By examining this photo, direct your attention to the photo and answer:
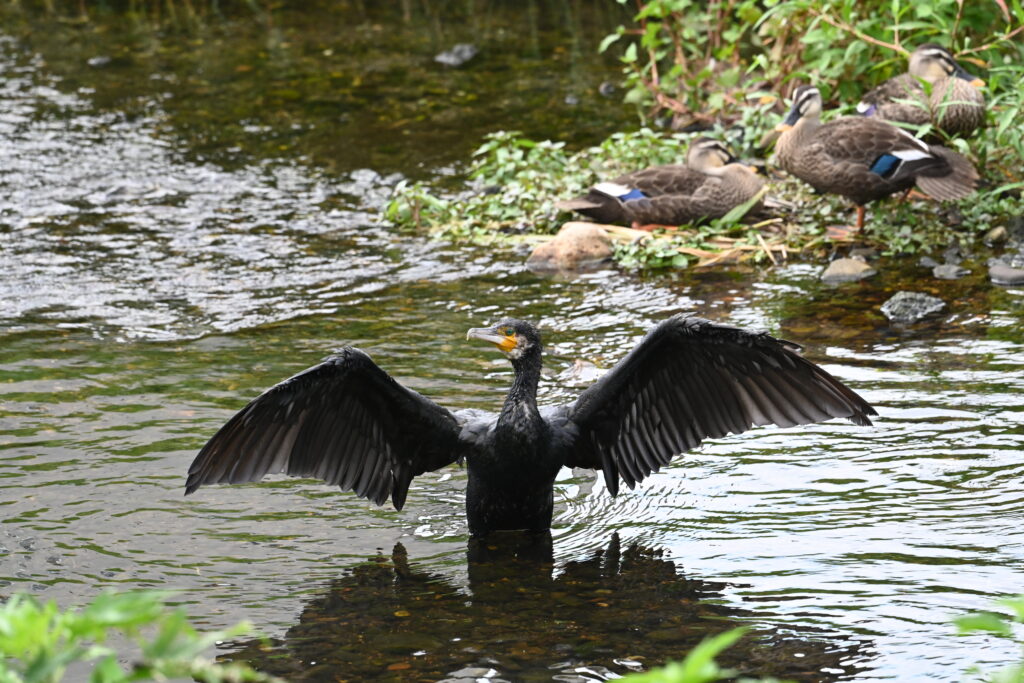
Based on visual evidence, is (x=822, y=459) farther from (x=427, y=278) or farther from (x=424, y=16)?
(x=424, y=16)

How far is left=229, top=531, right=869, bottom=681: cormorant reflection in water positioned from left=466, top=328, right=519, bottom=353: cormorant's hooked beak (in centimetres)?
87

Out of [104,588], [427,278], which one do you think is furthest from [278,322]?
[104,588]

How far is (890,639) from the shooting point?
179 inches

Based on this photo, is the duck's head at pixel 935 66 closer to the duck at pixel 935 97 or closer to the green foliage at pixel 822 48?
the duck at pixel 935 97

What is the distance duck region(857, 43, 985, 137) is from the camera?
360 inches

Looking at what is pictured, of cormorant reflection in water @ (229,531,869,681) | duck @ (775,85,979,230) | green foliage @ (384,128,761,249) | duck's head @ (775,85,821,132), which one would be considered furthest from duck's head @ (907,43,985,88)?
cormorant reflection in water @ (229,531,869,681)

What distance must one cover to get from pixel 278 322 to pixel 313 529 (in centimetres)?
307

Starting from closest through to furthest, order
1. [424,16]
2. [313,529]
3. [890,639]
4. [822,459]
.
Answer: [890,639] < [313,529] < [822,459] < [424,16]

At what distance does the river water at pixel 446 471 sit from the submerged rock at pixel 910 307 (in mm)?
105

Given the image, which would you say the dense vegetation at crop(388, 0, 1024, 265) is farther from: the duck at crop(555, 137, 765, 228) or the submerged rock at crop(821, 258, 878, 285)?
the submerged rock at crop(821, 258, 878, 285)

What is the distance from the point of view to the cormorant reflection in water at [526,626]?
4.52m

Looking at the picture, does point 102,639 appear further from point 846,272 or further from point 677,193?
point 677,193

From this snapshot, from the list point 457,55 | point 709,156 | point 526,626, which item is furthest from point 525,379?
point 457,55

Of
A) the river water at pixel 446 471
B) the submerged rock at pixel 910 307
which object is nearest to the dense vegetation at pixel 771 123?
the river water at pixel 446 471
